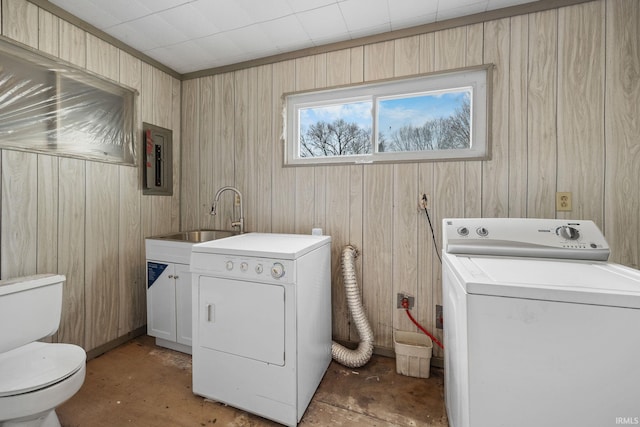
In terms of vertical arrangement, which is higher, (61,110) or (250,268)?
(61,110)

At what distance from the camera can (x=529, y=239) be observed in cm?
139

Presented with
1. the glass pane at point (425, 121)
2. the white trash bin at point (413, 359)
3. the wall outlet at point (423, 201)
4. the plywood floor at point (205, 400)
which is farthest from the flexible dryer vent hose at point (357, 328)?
the glass pane at point (425, 121)

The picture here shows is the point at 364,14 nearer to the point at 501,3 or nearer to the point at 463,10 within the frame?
the point at 463,10

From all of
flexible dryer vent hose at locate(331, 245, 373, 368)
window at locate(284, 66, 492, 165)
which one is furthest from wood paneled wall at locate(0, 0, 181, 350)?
flexible dryer vent hose at locate(331, 245, 373, 368)

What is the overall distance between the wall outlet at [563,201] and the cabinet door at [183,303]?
2509 millimetres

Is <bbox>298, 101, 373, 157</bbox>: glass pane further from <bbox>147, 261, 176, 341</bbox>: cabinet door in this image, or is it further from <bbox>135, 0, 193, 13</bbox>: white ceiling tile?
<bbox>147, 261, 176, 341</bbox>: cabinet door

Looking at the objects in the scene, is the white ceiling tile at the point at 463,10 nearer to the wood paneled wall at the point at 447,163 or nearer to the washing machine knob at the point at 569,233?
the wood paneled wall at the point at 447,163

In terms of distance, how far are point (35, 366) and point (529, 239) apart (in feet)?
8.18

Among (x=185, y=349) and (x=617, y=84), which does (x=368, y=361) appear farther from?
(x=617, y=84)

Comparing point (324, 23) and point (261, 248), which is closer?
point (261, 248)

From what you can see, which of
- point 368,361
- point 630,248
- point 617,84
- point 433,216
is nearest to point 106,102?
point 433,216

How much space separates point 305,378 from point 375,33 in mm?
2348

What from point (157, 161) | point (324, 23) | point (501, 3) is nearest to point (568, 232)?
point (501, 3)

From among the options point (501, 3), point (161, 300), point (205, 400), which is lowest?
point (205, 400)
